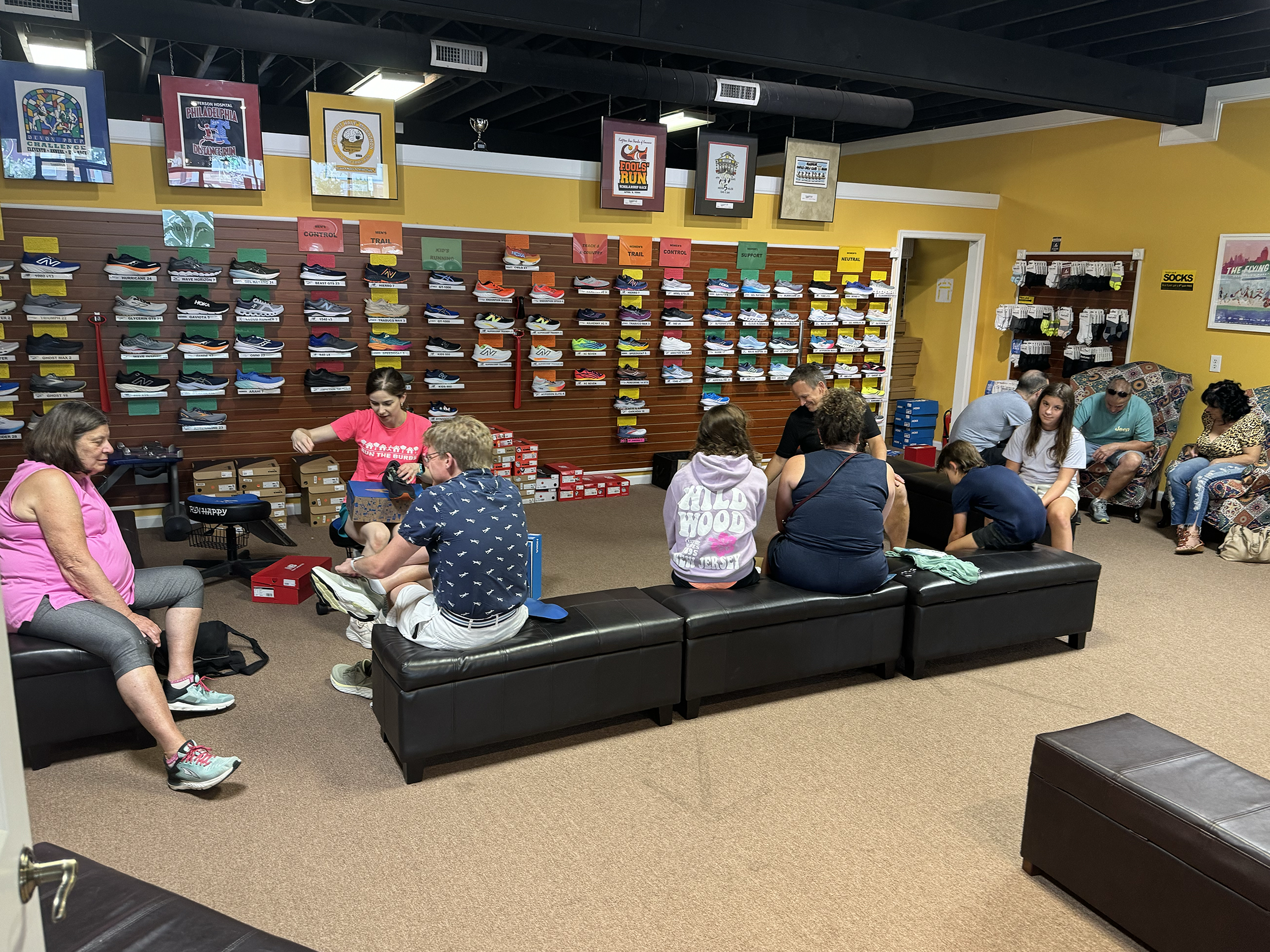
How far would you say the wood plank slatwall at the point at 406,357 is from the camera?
6551 millimetres

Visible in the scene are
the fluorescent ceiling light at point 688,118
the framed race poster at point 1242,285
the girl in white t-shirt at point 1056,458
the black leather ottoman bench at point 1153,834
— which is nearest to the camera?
the black leather ottoman bench at point 1153,834

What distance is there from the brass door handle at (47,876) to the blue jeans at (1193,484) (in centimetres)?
760

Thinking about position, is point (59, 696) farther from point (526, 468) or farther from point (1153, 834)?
point (526, 468)

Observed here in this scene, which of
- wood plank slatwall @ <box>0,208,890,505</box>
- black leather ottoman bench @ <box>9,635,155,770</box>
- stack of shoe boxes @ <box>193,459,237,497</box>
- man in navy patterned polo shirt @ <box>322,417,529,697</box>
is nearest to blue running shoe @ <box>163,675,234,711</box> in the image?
black leather ottoman bench @ <box>9,635,155,770</box>

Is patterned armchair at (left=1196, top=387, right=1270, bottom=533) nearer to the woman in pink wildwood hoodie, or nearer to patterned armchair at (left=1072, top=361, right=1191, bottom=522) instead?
patterned armchair at (left=1072, top=361, right=1191, bottom=522)

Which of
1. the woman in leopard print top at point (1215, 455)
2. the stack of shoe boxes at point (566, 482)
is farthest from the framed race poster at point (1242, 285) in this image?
the stack of shoe boxes at point (566, 482)

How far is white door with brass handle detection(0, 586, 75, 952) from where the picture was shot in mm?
1245

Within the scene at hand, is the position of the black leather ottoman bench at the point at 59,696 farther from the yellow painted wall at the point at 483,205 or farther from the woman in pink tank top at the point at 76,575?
the yellow painted wall at the point at 483,205

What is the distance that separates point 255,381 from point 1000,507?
17.9 feet

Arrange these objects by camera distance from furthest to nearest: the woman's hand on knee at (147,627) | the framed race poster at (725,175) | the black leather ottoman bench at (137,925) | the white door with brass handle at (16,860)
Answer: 1. the framed race poster at (725,175)
2. the woman's hand on knee at (147,627)
3. the black leather ottoman bench at (137,925)
4. the white door with brass handle at (16,860)

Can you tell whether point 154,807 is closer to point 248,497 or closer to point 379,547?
point 379,547

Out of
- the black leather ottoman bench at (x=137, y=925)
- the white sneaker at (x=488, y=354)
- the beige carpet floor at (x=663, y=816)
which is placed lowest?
the beige carpet floor at (x=663, y=816)

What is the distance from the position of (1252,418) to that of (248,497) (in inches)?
292

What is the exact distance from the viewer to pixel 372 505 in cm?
511
